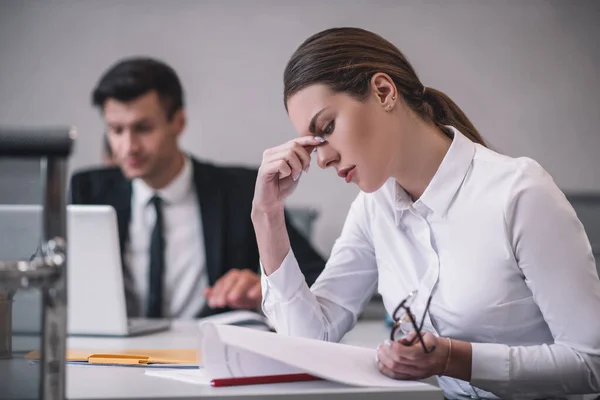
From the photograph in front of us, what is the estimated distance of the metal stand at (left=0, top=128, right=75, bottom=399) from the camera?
2.62 feet

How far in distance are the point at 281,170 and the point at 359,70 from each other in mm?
222

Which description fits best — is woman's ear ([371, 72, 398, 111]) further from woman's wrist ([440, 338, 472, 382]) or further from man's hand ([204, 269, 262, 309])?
man's hand ([204, 269, 262, 309])

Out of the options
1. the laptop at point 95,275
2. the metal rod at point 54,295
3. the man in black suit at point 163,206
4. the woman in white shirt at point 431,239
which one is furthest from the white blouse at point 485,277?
the man in black suit at point 163,206

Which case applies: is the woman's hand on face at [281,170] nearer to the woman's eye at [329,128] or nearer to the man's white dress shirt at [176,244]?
the woman's eye at [329,128]

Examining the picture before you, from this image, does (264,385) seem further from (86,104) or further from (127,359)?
(86,104)

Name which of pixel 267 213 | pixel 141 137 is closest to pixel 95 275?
pixel 267 213

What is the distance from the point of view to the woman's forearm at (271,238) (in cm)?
132

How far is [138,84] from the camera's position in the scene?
2.66 meters

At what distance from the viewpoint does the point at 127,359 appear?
1180 mm

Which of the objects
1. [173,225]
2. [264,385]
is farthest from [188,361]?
[173,225]

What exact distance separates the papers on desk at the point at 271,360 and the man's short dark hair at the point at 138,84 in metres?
1.82

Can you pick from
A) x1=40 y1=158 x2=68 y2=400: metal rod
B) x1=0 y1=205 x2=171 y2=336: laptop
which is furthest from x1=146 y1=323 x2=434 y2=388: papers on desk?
x1=0 y1=205 x2=171 y2=336: laptop

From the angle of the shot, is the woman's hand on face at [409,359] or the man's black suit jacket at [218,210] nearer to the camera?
the woman's hand on face at [409,359]

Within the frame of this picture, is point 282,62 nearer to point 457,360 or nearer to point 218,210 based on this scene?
point 218,210
